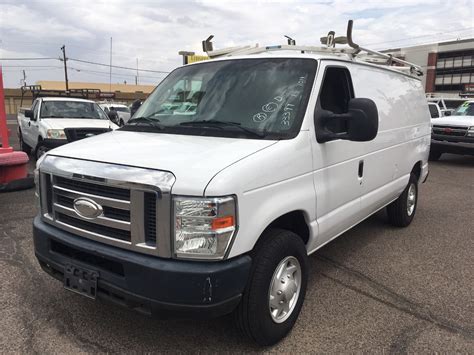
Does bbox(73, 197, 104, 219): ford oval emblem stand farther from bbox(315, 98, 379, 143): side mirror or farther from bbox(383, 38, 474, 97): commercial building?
bbox(383, 38, 474, 97): commercial building

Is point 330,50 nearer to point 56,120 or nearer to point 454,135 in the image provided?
point 56,120

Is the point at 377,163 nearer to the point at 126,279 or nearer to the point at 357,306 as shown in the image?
the point at 357,306

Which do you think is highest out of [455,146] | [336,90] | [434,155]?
[336,90]

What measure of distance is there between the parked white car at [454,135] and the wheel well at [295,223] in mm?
10331

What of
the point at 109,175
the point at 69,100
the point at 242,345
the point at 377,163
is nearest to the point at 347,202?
the point at 377,163

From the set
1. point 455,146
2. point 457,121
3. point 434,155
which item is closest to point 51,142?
point 455,146

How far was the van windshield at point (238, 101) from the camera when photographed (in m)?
3.25

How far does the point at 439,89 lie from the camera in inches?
2152

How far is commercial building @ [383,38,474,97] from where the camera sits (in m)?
50.8

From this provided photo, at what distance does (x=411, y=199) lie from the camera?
19.7ft

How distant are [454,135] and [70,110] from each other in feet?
34.4

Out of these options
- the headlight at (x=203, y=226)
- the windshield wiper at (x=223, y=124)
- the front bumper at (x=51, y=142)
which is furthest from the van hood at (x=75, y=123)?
the headlight at (x=203, y=226)

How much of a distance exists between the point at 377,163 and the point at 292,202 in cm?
186

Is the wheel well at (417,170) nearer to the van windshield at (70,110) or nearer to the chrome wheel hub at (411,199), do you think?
the chrome wheel hub at (411,199)
